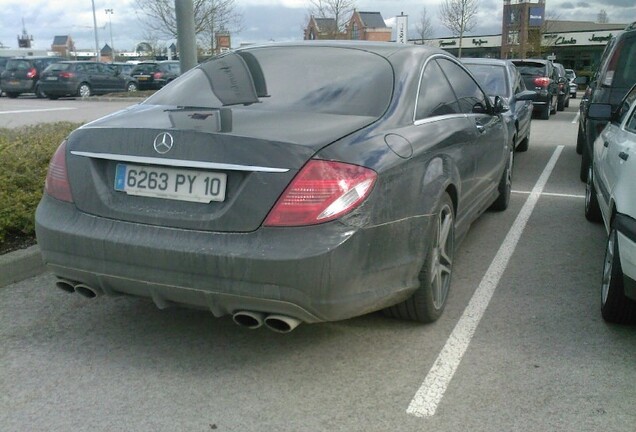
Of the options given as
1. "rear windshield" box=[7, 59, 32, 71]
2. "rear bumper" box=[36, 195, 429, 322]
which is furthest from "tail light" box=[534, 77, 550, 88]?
"rear windshield" box=[7, 59, 32, 71]

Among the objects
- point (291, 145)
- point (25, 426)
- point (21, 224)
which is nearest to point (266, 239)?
point (291, 145)

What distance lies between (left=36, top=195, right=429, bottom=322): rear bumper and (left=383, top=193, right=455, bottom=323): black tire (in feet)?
1.05

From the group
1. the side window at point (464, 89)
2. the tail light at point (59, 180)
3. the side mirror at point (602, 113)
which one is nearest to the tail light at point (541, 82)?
the side mirror at point (602, 113)

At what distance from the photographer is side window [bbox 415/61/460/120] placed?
393 cm

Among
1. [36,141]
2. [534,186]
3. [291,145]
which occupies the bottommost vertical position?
[534,186]

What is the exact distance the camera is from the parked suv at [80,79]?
1042 inches

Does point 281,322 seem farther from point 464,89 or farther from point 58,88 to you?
point 58,88

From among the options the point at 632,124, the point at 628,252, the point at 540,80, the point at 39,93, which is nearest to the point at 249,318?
the point at 628,252

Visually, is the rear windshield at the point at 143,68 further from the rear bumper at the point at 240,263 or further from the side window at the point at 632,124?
the rear bumper at the point at 240,263

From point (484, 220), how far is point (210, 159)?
423cm

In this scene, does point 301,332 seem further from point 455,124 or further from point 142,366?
point 455,124

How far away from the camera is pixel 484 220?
21.7ft

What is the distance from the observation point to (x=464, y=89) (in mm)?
5070

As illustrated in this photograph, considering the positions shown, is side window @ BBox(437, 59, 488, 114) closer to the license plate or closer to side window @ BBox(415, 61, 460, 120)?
side window @ BBox(415, 61, 460, 120)
